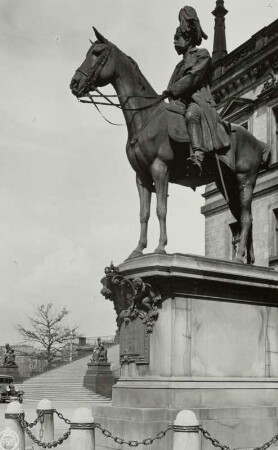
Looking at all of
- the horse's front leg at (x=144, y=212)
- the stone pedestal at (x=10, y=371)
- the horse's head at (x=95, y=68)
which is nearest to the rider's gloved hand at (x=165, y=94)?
the horse's head at (x=95, y=68)

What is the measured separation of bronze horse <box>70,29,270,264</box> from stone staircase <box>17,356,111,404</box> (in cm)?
2841

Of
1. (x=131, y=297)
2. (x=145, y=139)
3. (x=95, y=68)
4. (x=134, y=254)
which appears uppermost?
(x=95, y=68)

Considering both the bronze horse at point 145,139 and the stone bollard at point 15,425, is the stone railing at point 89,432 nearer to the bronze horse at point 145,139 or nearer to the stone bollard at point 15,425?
the stone bollard at point 15,425

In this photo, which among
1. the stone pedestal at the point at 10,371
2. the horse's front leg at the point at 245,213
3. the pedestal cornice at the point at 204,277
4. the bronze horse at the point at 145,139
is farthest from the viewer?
the stone pedestal at the point at 10,371

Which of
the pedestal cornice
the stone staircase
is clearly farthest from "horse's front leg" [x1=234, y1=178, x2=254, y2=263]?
the stone staircase

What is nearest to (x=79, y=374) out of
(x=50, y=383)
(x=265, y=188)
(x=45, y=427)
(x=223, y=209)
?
(x=50, y=383)

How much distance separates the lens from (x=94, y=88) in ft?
38.5

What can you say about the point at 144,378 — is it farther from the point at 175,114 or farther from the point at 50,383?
the point at 50,383

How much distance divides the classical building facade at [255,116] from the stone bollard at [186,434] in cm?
2677

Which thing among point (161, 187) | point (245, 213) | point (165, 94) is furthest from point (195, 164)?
point (245, 213)

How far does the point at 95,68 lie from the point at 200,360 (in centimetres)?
482

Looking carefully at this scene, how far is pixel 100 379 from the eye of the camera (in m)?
42.3

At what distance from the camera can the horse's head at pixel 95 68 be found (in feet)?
38.1

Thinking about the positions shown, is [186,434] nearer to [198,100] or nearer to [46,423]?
[46,423]
